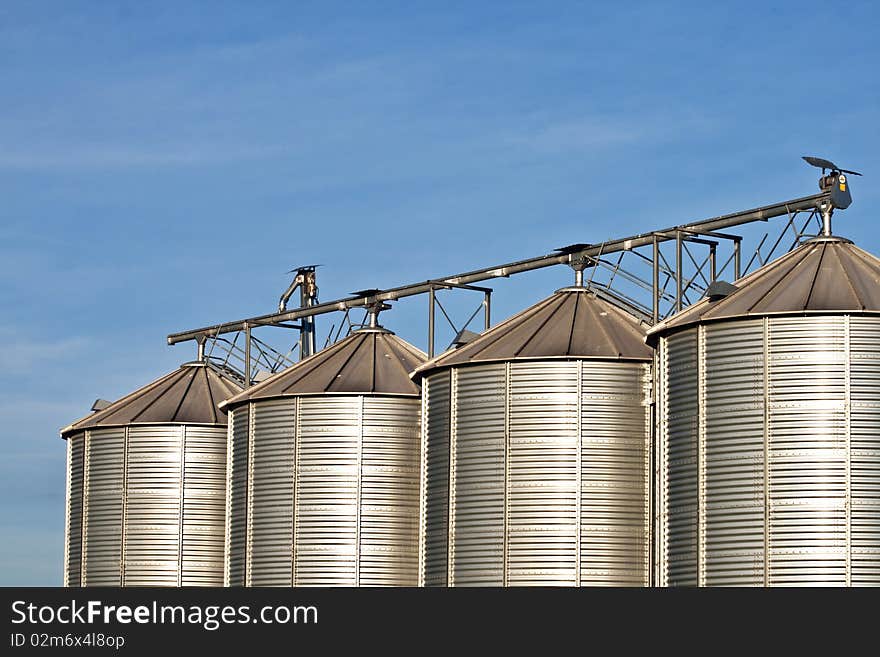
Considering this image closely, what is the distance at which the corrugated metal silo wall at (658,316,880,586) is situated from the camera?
47.5 metres

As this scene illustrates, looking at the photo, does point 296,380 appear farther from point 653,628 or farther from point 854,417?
point 653,628

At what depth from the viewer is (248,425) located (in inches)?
2628

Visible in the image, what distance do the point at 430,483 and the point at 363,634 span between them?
65.1 ft

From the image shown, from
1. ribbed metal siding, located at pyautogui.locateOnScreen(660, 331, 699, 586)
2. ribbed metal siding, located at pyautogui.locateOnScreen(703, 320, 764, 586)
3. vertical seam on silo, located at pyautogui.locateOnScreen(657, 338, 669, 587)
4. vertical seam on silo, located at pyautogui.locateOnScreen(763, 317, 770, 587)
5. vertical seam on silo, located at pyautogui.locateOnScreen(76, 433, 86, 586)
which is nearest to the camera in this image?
vertical seam on silo, located at pyautogui.locateOnScreen(763, 317, 770, 587)

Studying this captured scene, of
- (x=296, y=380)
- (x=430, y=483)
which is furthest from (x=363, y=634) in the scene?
(x=296, y=380)

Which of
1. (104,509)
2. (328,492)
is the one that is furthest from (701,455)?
(104,509)

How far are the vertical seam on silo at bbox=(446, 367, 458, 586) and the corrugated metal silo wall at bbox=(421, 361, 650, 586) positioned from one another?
0.11 m

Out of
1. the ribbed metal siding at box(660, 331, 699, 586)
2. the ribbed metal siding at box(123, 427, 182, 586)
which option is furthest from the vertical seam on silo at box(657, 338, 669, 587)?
the ribbed metal siding at box(123, 427, 182, 586)

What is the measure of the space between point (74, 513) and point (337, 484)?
17588 mm

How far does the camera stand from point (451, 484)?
5803 centimetres

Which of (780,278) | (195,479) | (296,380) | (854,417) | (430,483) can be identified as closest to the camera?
(854,417)

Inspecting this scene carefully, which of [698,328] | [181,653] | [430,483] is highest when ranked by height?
[698,328]

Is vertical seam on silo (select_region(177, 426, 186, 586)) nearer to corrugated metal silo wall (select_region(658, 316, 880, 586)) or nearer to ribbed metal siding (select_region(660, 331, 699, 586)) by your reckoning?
ribbed metal siding (select_region(660, 331, 699, 586))

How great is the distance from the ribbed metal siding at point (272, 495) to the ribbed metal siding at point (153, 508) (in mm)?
8616
